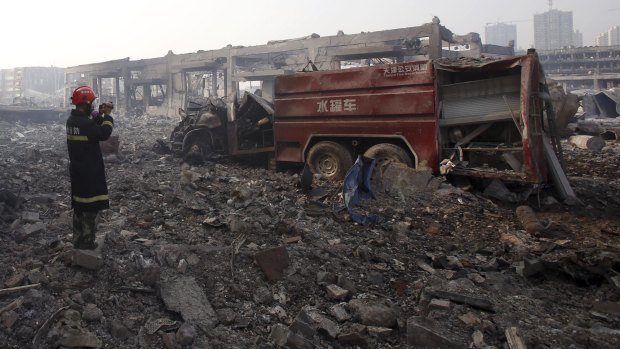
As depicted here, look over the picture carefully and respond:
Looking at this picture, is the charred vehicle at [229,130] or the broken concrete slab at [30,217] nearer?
the broken concrete slab at [30,217]

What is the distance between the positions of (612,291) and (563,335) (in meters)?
0.98

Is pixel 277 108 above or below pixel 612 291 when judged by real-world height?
above

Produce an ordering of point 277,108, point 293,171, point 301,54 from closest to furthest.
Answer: point 277,108 < point 293,171 < point 301,54

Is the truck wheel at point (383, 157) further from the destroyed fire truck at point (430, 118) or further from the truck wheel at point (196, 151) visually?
the truck wheel at point (196, 151)

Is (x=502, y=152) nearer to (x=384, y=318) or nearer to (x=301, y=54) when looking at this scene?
(x=384, y=318)

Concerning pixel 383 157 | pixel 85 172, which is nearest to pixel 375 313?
pixel 85 172

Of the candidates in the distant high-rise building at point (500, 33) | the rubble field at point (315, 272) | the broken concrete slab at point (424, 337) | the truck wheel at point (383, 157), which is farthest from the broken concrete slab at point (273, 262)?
the distant high-rise building at point (500, 33)

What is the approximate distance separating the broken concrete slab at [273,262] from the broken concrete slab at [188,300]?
62 cm

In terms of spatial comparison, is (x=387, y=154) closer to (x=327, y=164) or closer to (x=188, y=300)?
(x=327, y=164)

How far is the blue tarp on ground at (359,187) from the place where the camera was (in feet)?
18.3

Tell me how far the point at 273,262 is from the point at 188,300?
34.8 inches

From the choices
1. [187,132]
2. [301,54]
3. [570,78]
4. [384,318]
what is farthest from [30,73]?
[384,318]

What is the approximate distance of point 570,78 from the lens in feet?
106

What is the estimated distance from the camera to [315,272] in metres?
3.97
